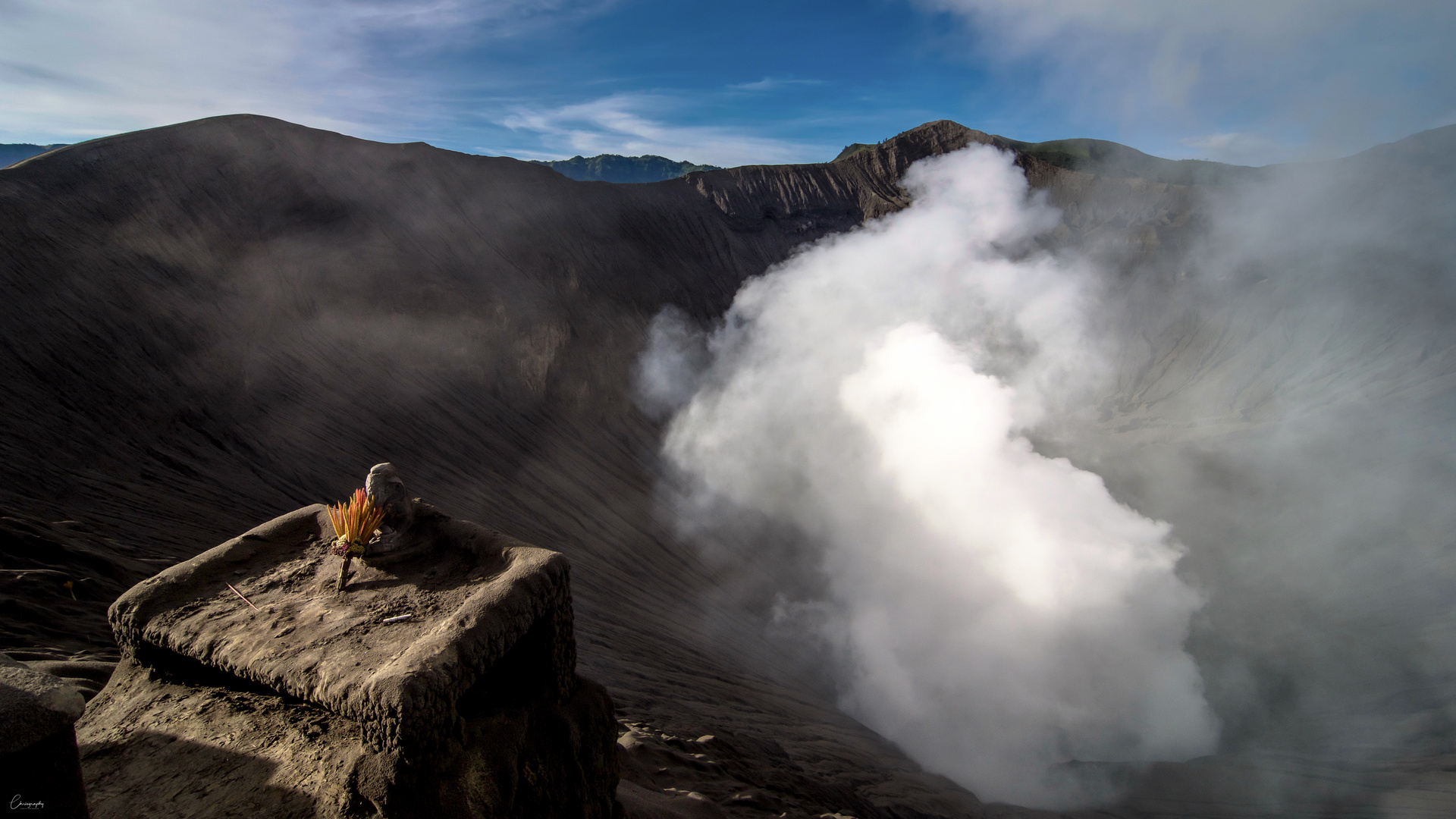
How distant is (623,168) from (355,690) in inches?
4615

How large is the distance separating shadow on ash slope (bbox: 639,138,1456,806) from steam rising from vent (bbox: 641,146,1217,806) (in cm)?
6

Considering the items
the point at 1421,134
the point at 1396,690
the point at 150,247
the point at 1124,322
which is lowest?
the point at 1396,690

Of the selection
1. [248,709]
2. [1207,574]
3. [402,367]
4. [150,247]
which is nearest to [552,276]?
[402,367]

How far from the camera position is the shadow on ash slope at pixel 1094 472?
34.0ft

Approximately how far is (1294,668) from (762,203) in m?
27.1

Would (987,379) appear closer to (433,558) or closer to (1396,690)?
(1396,690)

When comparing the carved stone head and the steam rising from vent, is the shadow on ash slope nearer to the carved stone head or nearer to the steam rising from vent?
the steam rising from vent

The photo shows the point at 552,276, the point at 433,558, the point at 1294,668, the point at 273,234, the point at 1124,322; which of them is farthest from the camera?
the point at 1124,322

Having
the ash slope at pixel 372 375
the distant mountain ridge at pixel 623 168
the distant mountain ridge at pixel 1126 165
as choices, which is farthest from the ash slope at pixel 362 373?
the distant mountain ridge at pixel 623 168

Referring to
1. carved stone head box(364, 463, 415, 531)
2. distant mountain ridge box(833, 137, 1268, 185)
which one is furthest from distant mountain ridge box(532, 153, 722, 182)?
carved stone head box(364, 463, 415, 531)

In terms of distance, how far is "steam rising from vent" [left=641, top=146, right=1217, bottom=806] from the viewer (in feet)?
33.7

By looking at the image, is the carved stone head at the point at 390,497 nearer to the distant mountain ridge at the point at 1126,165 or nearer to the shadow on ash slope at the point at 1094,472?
the shadow on ash slope at the point at 1094,472

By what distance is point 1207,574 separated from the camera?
13.7m

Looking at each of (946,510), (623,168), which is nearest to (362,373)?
(946,510)
